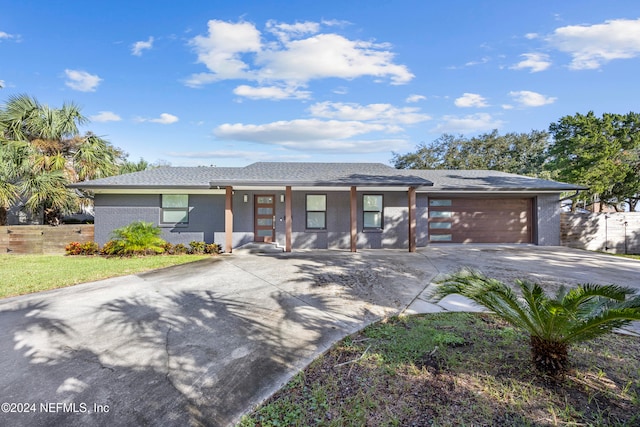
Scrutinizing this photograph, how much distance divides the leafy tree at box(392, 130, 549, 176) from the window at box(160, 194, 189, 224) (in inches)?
895

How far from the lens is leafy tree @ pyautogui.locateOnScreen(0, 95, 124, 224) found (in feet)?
38.2

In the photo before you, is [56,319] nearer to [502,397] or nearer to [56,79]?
[502,397]

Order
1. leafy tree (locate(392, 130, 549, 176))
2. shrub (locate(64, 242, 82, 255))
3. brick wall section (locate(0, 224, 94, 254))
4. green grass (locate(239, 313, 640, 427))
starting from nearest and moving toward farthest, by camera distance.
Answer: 1. green grass (locate(239, 313, 640, 427))
2. shrub (locate(64, 242, 82, 255))
3. brick wall section (locate(0, 224, 94, 254))
4. leafy tree (locate(392, 130, 549, 176))

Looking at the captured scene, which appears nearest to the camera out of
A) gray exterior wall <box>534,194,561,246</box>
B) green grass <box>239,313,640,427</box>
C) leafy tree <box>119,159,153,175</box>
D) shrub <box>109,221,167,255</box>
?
green grass <box>239,313,640,427</box>

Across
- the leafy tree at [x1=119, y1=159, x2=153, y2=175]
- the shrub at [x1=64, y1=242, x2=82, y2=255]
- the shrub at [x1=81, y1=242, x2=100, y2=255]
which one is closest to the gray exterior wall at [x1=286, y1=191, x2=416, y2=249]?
the shrub at [x1=81, y1=242, x2=100, y2=255]

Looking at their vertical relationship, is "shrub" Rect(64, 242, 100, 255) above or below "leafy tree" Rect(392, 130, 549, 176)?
below

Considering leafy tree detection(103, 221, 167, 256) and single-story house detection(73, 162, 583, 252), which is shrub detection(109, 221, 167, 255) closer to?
leafy tree detection(103, 221, 167, 256)

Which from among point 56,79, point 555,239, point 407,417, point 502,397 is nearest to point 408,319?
point 502,397

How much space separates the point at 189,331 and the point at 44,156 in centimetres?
1348

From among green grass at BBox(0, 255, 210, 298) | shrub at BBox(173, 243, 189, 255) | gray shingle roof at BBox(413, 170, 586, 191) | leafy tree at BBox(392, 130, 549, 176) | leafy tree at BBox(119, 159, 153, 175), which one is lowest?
green grass at BBox(0, 255, 210, 298)

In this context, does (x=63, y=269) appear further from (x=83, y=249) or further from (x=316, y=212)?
(x=316, y=212)

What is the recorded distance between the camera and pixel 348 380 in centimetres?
303

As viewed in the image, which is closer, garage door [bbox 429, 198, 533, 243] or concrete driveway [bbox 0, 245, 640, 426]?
concrete driveway [bbox 0, 245, 640, 426]

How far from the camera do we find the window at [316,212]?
1178 centimetres
